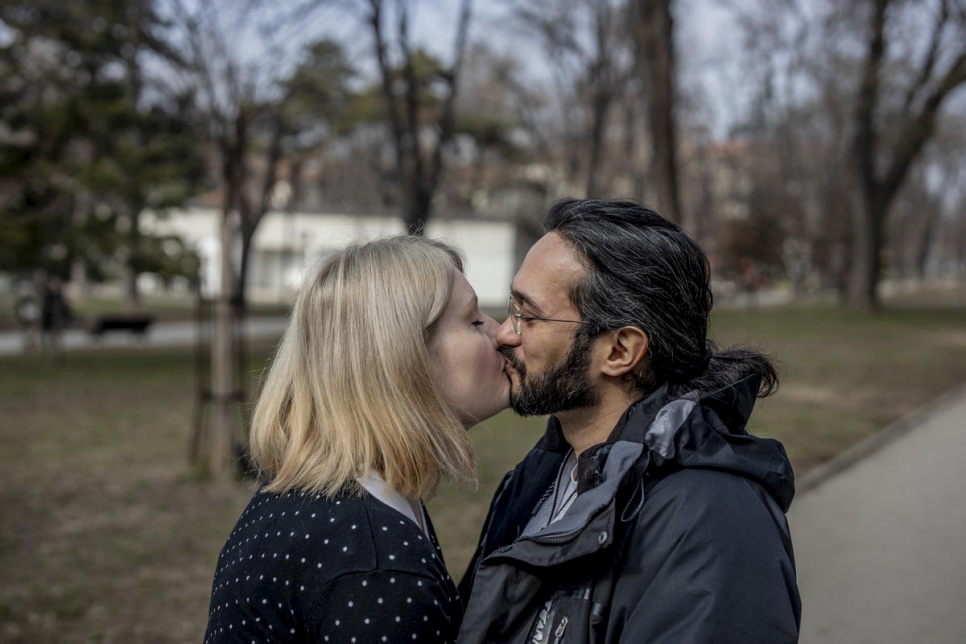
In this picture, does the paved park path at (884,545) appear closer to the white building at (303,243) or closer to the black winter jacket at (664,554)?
the black winter jacket at (664,554)

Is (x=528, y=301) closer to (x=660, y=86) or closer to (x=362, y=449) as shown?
(x=362, y=449)

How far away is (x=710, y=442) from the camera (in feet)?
5.95

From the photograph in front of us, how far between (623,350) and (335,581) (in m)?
0.80

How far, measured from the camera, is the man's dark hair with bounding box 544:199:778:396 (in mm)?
2041

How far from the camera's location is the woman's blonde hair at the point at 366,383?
6.43 ft

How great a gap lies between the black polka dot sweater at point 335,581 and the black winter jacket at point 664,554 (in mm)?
138

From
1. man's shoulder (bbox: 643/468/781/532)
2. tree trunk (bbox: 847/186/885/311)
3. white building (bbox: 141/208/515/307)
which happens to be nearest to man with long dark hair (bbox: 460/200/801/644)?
man's shoulder (bbox: 643/468/781/532)

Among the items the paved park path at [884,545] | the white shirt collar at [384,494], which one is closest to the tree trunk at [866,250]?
the paved park path at [884,545]

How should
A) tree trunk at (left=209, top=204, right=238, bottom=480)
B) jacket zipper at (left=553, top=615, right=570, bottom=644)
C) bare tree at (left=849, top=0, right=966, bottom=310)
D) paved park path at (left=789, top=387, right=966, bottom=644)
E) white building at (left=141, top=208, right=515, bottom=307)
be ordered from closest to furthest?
jacket zipper at (left=553, top=615, right=570, bottom=644), paved park path at (left=789, top=387, right=966, bottom=644), tree trunk at (left=209, top=204, right=238, bottom=480), bare tree at (left=849, top=0, right=966, bottom=310), white building at (left=141, top=208, right=515, bottom=307)

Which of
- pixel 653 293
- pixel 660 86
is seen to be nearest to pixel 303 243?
pixel 660 86

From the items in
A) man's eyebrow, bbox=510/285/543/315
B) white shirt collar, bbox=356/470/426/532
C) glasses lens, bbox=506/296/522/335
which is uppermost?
man's eyebrow, bbox=510/285/543/315

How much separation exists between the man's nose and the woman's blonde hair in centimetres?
20

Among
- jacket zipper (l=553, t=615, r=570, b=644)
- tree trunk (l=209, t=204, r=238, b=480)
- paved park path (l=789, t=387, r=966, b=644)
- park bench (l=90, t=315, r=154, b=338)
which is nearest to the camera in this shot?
jacket zipper (l=553, t=615, r=570, b=644)

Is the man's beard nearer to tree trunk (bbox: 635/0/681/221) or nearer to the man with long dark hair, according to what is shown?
the man with long dark hair
